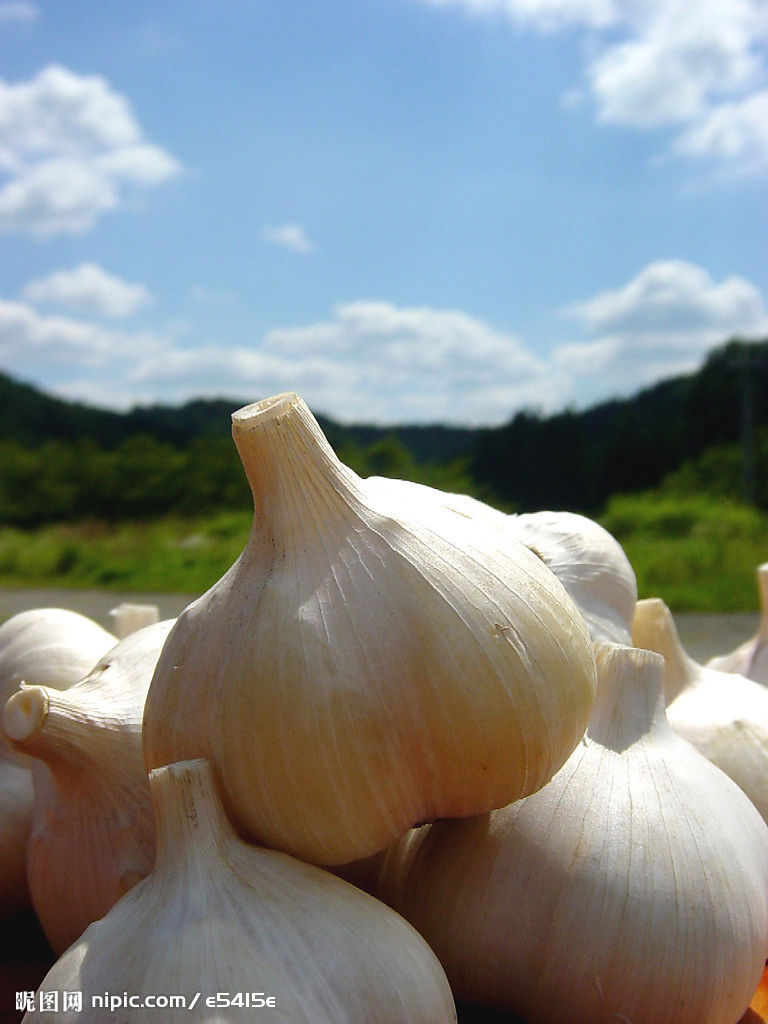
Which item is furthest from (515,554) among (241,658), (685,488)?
(685,488)

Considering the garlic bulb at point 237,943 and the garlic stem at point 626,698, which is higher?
the garlic stem at point 626,698

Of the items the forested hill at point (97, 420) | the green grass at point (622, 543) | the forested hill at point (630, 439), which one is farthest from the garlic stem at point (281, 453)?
the forested hill at point (97, 420)

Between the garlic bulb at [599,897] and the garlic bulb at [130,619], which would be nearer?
the garlic bulb at [599,897]

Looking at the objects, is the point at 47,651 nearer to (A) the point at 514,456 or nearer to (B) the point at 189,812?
(B) the point at 189,812

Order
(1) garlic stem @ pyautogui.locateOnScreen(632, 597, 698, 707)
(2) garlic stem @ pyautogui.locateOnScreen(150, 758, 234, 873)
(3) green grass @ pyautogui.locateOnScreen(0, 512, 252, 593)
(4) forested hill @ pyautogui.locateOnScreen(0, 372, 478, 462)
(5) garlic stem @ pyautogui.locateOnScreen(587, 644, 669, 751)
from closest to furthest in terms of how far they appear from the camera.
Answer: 1. (2) garlic stem @ pyautogui.locateOnScreen(150, 758, 234, 873)
2. (5) garlic stem @ pyautogui.locateOnScreen(587, 644, 669, 751)
3. (1) garlic stem @ pyautogui.locateOnScreen(632, 597, 698, 707)
4. (3) green grass @ pyautogui.locateOnScreen(0, 512, 252, 593)
5. (4) forested hill @ pyautogui.locateOnScreen(0, 372, 478, 462)

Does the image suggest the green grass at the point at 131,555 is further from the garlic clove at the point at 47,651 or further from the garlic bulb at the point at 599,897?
the garlic bulb at the point at 599,897

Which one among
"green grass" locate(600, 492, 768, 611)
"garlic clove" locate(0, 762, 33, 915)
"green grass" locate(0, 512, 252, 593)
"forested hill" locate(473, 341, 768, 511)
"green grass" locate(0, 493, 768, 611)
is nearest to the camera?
"garlic clove" locate(0, 762, 33, 915)

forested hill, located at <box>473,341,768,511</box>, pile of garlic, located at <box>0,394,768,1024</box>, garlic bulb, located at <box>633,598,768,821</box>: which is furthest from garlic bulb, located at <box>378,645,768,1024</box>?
forested hill, located at <box>473,341,768,511</box>

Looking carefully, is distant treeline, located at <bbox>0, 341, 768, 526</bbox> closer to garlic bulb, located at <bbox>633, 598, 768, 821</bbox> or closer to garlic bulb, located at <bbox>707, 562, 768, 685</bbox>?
garlic bulb, located at <bbox>707, 562, 768, 685</bbox>
